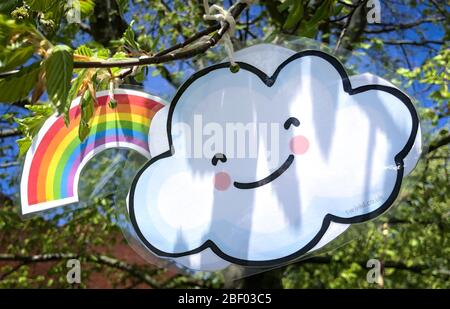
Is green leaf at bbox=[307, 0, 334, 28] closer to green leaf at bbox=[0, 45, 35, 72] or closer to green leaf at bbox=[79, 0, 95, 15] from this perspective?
green leaf at bbox=[79, 0, 95, 15]

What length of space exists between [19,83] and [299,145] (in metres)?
0.58

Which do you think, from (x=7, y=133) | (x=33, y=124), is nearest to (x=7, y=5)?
(x=33, y=124)

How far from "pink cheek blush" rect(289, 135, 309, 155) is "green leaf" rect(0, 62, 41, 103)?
0.54 metres

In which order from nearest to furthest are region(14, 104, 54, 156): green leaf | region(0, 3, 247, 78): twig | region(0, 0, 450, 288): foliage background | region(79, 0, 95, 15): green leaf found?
region(0, 3, 247, 78): twig → region(14, 104, 54, 156): green leaf → region(79, 0, 95, 15): green leaf → region(0, 0, 450, 288): foliage background

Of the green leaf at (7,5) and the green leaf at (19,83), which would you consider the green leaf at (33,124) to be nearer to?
the green leaf at (7,5)

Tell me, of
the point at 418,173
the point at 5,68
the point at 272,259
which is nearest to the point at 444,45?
the point at 418,173

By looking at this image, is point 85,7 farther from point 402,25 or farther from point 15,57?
point 402,25

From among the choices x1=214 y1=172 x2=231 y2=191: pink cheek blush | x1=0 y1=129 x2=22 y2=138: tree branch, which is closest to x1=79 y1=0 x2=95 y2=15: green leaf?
x1=214 y1=172 x2=231 y2=191: pink cheek blush

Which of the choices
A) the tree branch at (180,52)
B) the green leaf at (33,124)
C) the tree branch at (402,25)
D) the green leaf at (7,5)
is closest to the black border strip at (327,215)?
the tree branch at (180,52)

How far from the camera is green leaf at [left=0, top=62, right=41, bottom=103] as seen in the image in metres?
0.95

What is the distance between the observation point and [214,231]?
1.22 metres

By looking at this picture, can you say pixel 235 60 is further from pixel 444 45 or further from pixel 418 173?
pixel 444 45

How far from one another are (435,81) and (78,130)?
88.4 inches

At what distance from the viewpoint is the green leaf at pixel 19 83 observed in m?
0.95
